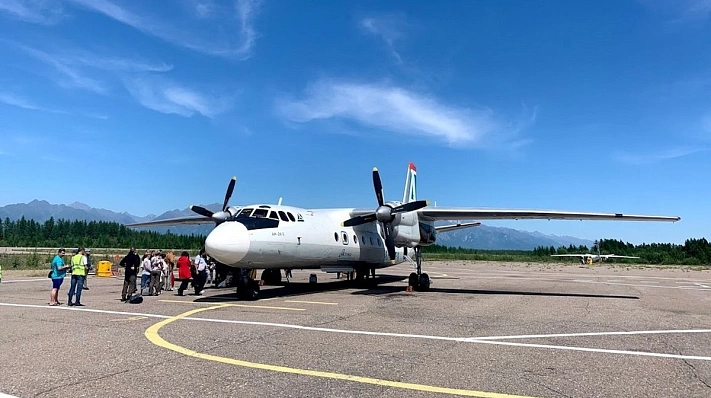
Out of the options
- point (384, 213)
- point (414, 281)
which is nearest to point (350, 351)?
point (384, 213)

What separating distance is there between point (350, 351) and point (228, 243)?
7354 millimetres

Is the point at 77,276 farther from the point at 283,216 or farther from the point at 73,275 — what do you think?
the point at 283,216

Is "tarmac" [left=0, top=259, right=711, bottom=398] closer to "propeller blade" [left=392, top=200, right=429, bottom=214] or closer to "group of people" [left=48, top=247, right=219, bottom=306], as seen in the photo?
"group of people" [left=48, top=247, right=219, bottom=306]

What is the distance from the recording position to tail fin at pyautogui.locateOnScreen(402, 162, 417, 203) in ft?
83.3

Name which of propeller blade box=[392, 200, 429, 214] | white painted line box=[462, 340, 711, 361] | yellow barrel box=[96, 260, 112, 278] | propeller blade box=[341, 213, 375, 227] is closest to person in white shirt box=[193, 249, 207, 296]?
propeller blade box=[341, 213, 375, 227]

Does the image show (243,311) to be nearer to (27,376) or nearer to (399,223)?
(27,376)

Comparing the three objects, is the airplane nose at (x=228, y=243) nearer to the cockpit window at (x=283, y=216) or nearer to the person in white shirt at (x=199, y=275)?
the cockpit window at (x=283, y=216)

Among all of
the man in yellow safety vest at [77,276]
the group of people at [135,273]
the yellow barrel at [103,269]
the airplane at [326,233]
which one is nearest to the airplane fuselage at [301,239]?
the airplane at [326,233]

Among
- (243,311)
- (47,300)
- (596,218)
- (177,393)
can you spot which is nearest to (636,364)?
(177,393)

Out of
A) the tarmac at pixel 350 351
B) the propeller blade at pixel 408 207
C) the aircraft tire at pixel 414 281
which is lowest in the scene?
the tarmac at pixel 350 351

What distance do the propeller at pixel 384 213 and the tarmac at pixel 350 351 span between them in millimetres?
5273

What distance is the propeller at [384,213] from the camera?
62.0 ft

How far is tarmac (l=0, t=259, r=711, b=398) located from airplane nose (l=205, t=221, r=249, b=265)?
1447 millimetres

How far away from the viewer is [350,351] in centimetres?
769
